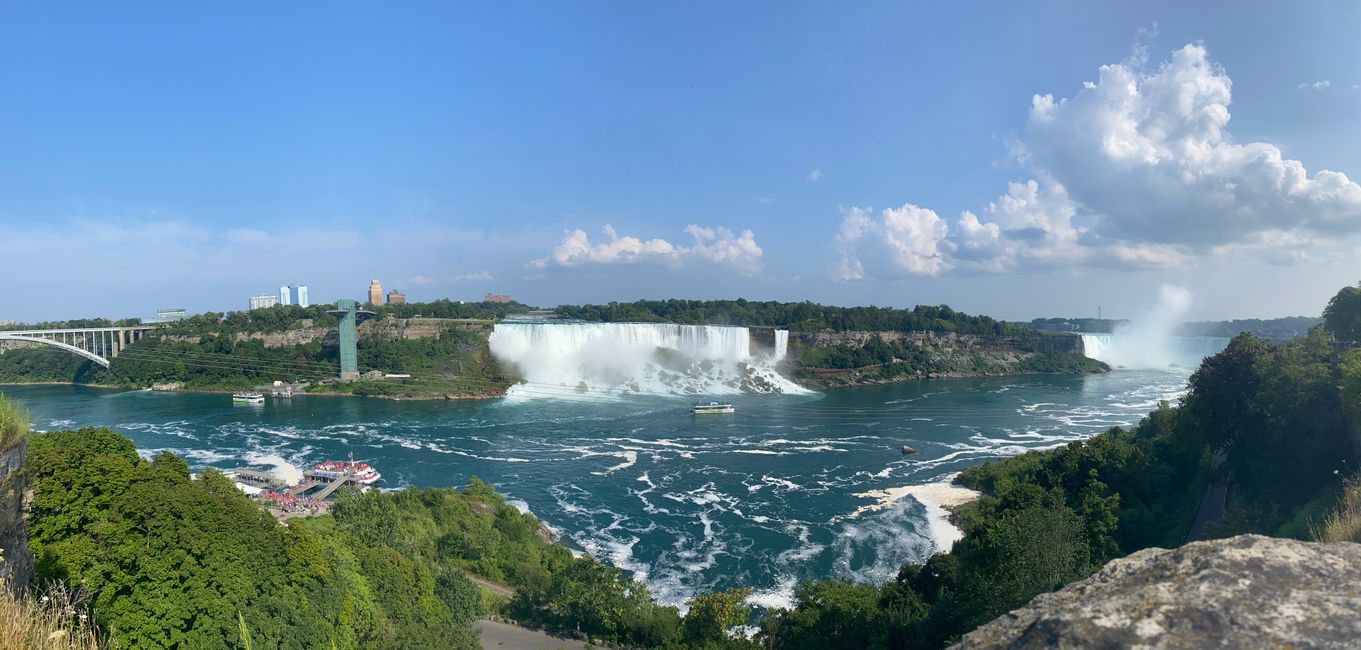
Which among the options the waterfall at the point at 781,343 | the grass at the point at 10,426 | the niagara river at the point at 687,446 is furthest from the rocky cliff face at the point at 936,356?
the grass at the point at 10,426

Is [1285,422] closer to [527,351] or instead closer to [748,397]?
[748,397]

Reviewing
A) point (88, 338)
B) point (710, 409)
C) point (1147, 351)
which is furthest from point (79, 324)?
point (1147, 351)

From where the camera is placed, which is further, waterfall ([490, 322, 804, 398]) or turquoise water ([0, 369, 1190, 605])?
waterfall ([490, 322, 804, 398])

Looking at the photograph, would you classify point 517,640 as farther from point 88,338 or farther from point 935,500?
point 88,338

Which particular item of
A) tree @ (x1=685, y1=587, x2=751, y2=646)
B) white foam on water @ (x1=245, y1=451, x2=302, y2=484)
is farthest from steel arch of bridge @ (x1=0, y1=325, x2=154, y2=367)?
tree @ (x1=685, y1=587, x2=751, y2=646)

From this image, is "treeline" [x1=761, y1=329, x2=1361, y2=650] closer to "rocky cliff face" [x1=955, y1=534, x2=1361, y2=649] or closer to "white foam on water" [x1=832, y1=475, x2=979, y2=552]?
"white foam on water" [x1=832, y1=475, x2=979, y2=552]

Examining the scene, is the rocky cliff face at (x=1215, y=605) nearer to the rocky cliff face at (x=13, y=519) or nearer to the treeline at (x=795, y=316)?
the rocky cliff face at (x=13, y=519)

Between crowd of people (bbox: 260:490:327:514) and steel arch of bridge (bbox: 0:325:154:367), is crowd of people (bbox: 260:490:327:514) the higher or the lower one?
the lower one
